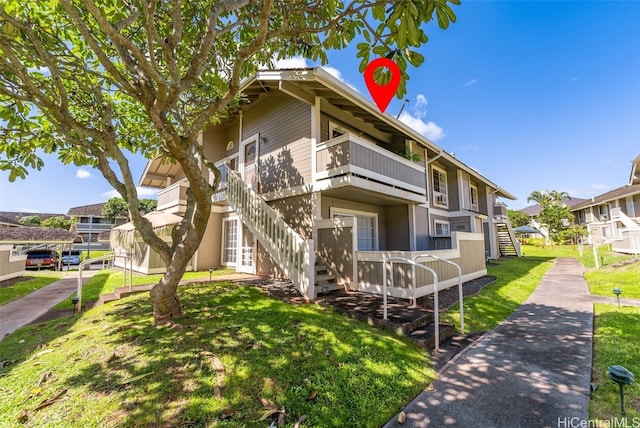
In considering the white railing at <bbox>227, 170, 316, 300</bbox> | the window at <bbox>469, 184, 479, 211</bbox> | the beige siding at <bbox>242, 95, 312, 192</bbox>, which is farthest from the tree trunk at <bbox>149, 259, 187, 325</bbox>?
the window at <bbox>469, 184, 479, 211</bbox>

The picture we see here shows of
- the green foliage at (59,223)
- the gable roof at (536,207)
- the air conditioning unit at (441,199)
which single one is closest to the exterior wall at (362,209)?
the air conditioning unit at (441,199)

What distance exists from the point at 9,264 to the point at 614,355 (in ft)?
66.1

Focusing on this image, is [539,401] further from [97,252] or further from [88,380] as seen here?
[97,252]

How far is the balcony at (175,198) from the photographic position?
12844mm

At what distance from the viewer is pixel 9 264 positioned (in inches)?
468

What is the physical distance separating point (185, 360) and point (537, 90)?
58.4 feet

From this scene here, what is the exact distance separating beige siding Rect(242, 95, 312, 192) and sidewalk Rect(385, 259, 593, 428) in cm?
643

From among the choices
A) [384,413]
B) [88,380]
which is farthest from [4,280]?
[384,413]

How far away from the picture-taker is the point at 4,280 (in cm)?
1152

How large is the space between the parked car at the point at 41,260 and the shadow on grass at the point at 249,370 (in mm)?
21374

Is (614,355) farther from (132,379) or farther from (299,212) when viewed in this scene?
(299,212)

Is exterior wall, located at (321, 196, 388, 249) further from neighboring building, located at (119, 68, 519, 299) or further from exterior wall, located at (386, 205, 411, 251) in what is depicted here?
exterior wall, located at (386, 205, 411, 251)

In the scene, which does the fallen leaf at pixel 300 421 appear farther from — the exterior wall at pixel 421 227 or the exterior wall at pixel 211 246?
the exterior wall at pixel 211 246

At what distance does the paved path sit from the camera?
600 centimetres
